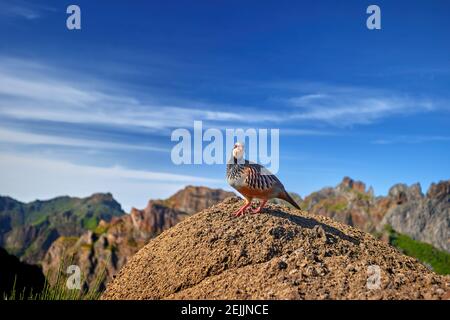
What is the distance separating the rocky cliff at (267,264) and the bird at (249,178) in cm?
58

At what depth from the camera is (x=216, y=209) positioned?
1009cm

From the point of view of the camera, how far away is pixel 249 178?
29.0 feet

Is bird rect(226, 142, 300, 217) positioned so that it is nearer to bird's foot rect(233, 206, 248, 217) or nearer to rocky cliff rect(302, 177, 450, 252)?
bird's foot rect(233, 206, 248, 217)

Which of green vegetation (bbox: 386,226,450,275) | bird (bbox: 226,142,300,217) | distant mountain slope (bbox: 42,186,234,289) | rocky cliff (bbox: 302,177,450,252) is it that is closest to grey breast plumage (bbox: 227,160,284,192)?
bird (bbox: 226,142,300,217)

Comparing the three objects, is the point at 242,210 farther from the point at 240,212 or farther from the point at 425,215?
the point at 425,215

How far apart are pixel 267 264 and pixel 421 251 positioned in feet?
525

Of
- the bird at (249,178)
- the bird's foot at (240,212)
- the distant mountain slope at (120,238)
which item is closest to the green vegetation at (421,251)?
the distant mountain slope at (120,238)

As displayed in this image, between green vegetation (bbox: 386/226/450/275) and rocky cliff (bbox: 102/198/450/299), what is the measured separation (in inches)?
5303

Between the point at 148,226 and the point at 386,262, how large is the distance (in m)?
146

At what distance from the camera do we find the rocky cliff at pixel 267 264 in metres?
7.07

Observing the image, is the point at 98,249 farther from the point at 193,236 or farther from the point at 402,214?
the point at 193,236

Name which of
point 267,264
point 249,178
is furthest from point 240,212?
point 267,264
